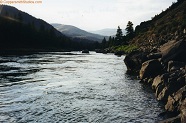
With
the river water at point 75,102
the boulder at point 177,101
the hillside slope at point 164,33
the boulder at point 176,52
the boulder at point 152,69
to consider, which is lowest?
the river water at point 75,102

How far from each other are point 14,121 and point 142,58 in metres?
32.8

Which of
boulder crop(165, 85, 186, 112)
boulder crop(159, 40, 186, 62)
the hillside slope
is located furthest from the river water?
the hillside slope

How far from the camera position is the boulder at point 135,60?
48.2m

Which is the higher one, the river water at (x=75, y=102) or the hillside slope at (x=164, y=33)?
the hillside slope at (x=164, y=33)

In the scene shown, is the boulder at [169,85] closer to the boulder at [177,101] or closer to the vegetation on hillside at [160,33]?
the boulder at [177,101]

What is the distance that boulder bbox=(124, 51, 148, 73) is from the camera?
48250 mm

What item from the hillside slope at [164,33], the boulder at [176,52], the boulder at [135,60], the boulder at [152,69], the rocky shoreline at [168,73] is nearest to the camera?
the rocky shoreline at [168,73]

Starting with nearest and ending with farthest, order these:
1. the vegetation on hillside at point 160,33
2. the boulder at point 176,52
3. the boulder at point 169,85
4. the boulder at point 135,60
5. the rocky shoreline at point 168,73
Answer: the rocky shoreline at point 168,73
the boulder at point 169,85
the boulder at point 176,52
the boulder at point 135,60
the vegetation on hillside at point 160,33

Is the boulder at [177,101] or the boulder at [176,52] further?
the boulder at [176,52]

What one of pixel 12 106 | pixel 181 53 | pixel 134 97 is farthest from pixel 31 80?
pixel 181 53

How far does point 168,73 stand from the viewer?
30.0 m

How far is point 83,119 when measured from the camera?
2088cm

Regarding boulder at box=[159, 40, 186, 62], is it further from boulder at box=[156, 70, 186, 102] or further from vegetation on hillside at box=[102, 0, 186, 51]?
vegetation on hillside at box=[102, 0, 186, 51]

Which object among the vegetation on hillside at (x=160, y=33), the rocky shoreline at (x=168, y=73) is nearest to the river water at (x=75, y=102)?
the rocky shoreline at (x=168, y=73)
